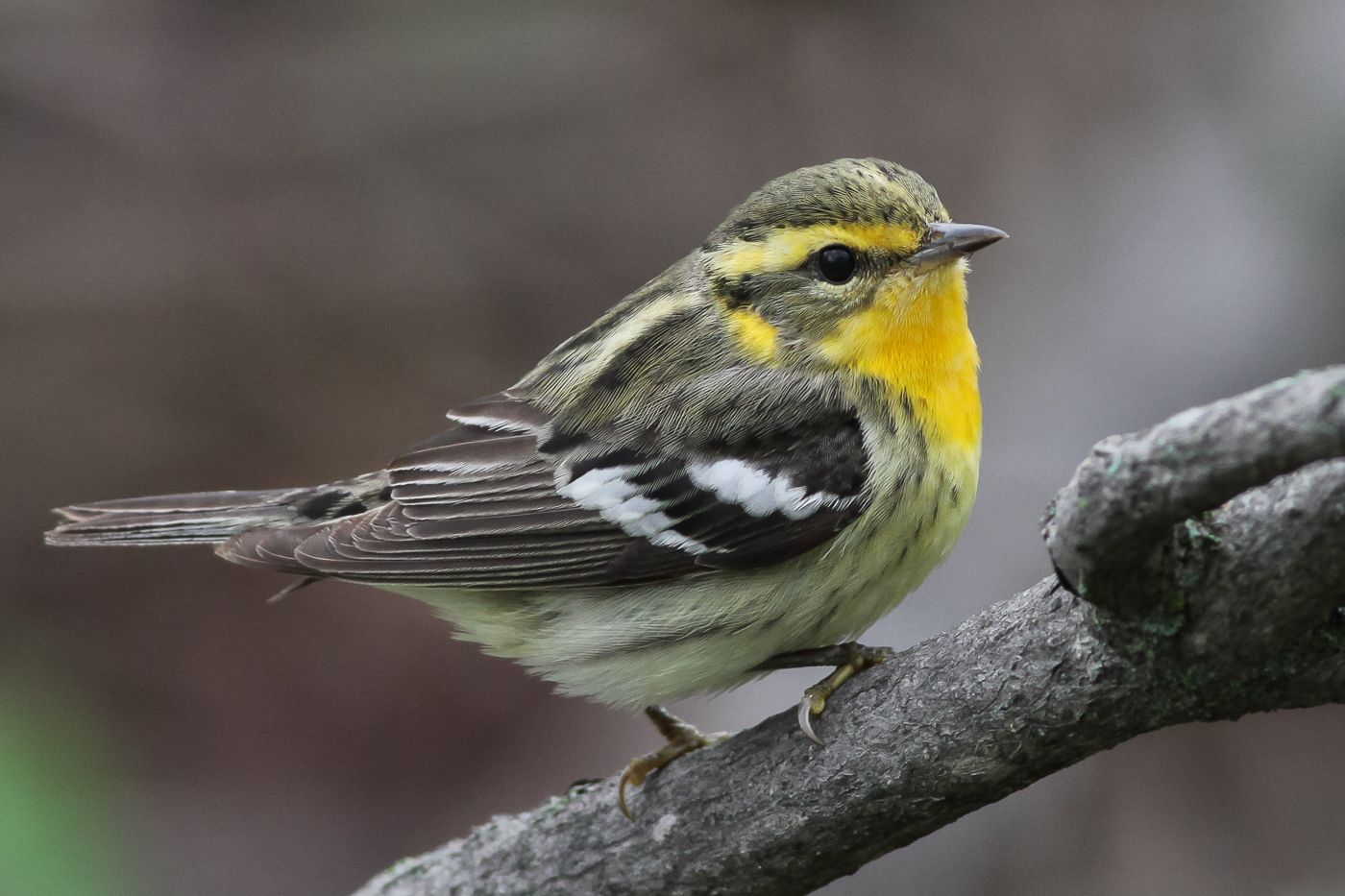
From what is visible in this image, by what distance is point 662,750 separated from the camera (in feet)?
10.8

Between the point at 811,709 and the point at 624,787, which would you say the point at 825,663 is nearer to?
the point at 811,709

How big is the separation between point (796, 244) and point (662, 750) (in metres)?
1.41

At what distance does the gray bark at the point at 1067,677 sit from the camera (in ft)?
5.43

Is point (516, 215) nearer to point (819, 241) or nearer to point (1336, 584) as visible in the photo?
point (819, 241)

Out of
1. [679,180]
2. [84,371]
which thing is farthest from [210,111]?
[679,180]

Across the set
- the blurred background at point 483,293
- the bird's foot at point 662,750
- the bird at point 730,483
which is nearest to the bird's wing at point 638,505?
the bird at point 730,483

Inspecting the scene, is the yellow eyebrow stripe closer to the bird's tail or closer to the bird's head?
the bird's head

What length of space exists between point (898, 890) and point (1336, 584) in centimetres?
332

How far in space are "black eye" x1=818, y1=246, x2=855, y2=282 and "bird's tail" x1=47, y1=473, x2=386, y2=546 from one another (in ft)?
4.86

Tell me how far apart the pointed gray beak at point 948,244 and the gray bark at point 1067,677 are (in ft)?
3.58

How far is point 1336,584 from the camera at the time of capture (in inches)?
72.6

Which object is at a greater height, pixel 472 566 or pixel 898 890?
pixel 472 566

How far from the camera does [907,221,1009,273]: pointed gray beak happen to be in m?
3.12

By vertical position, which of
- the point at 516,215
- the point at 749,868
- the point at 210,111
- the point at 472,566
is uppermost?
the point at 210,111
